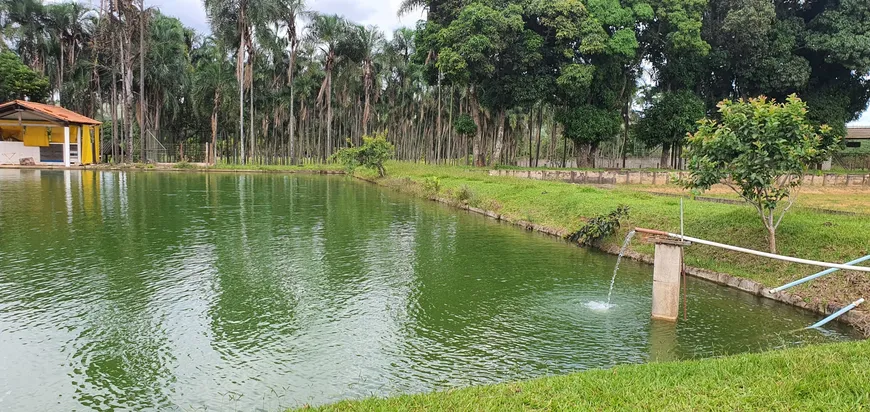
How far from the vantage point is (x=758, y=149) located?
9.83m

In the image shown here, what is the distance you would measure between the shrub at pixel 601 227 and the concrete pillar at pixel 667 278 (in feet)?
19.8

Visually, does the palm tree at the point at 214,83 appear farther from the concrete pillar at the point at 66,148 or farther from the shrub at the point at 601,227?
the shrub at the point at 601,227

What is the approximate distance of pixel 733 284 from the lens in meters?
10.8

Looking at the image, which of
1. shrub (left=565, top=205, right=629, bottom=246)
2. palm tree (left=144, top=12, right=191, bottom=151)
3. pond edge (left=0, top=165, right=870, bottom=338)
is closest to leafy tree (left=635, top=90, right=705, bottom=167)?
pond edge (left=0, top=165, right=870, bottom=338)

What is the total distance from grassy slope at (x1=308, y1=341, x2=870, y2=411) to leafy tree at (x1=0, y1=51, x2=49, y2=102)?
5581cm

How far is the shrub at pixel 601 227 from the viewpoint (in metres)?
14.4

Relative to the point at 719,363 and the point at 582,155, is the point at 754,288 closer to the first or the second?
the point at 719,363

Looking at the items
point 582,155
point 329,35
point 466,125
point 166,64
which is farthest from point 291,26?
point 582,155

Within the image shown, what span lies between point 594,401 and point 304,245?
1032 cm

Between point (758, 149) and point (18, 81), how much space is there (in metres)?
56.2

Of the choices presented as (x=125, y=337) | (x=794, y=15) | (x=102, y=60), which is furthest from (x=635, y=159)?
(x=125, y=337)

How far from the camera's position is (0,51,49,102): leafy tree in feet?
153

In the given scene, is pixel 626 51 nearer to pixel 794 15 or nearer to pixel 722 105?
pixel 794 15

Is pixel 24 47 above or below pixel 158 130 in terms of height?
above
